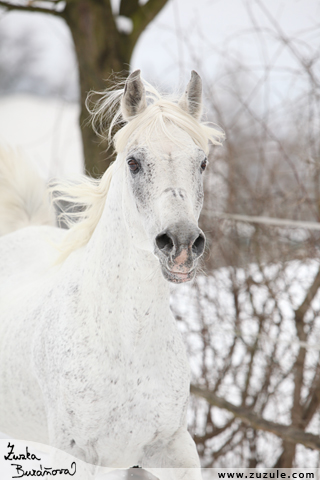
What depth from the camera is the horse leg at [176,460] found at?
1325 millimetres

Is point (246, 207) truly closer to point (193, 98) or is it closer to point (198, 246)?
point (193, 98)

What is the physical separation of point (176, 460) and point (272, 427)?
138cm

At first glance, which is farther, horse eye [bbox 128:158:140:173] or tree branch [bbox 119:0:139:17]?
tree branch [bbox 119:0:139:17]

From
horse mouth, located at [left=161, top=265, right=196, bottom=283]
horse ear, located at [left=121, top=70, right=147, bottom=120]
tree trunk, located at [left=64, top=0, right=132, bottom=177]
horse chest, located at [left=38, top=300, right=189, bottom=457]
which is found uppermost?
tree trunk, located at [left=64, top=0, right=132, bottom=177]

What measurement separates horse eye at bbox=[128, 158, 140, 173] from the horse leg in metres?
0.82

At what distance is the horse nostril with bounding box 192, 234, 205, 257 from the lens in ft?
3.52

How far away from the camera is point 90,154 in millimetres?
2803

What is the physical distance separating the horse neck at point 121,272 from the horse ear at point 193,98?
0.31 meters

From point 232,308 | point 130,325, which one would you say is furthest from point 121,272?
point 232,308

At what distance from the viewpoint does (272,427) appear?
2543 millimetres

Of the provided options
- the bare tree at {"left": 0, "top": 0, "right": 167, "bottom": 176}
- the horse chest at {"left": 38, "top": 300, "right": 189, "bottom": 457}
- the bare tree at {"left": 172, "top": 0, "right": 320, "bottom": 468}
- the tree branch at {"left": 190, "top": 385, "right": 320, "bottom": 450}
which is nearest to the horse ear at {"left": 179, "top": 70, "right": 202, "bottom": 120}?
the horse chest at {"left": 38, "top": 300, "right": 189, "bottom": 457}

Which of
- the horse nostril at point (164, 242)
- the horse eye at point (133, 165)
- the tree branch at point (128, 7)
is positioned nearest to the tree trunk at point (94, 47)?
the tree branch at point (128, 7)

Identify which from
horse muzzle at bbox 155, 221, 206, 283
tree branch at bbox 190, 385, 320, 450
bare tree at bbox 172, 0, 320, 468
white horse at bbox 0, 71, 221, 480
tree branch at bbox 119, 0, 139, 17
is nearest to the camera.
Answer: horse muzzle at bbox 155, 221, 206, 283

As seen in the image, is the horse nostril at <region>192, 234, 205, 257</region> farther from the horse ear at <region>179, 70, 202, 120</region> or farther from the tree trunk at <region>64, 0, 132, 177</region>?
the tree trunk at <region>64, 0, 132, 177</region>
